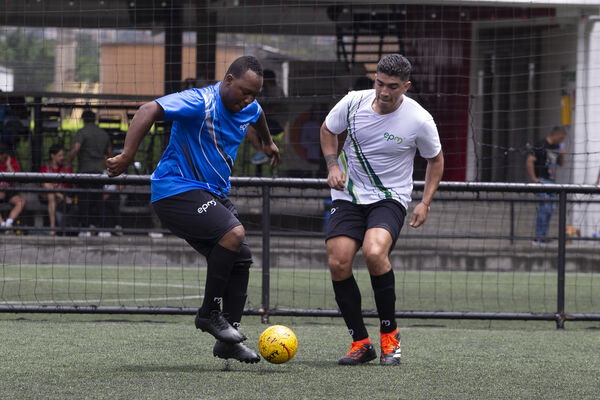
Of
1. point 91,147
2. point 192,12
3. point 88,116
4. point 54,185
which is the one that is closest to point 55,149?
point 88,116

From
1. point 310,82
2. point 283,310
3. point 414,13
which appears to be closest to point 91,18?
point 310,82

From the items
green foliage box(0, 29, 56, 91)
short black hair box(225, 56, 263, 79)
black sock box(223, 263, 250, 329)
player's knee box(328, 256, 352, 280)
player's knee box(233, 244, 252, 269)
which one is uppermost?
green foliage box(0, 29, 56, 91)

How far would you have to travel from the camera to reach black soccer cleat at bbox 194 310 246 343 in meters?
5.77

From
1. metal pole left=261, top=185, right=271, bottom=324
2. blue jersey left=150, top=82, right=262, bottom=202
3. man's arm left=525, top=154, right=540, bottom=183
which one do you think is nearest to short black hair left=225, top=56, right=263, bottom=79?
blue jersey left=150, top=82, right=262, bottom=202

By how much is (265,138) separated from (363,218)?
0.83 meters

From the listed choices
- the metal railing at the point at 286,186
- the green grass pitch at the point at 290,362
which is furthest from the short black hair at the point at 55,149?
the metal railing at the point at 286,186

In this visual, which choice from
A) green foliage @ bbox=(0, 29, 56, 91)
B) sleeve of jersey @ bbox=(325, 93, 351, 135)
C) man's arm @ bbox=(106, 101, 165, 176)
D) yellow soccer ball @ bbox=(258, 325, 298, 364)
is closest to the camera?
man's arm @ bbox=(106, 101, 165, 176)

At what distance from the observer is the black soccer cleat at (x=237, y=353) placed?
5.80m

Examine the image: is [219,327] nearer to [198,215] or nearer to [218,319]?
[218,319]

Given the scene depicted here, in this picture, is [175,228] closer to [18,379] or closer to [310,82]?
[18,379]

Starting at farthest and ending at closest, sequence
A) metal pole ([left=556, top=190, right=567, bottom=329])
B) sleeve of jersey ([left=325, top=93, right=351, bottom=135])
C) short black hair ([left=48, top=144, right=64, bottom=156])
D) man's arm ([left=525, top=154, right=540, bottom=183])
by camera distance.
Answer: short black hair ([left=48, top=144, right=64, bottom=156]) → man's arm ([left=525, top=154, right=540, bottom=183]) → metal pole ([left=556, top=190, right=567, bottom=329]) → sleeve of jersey ([left=325, top=93, right=351, bottom=135])

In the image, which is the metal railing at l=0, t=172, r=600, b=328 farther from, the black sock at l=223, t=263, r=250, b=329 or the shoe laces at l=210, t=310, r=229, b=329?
the shoe laces at l=210, t=310, r=229, b=329

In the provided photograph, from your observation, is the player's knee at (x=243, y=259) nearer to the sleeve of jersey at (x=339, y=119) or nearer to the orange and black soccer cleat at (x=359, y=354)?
the orange and black soccer cleat at (x=359, y=354)

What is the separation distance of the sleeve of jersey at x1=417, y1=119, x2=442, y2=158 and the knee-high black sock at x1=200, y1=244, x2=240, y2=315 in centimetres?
148
